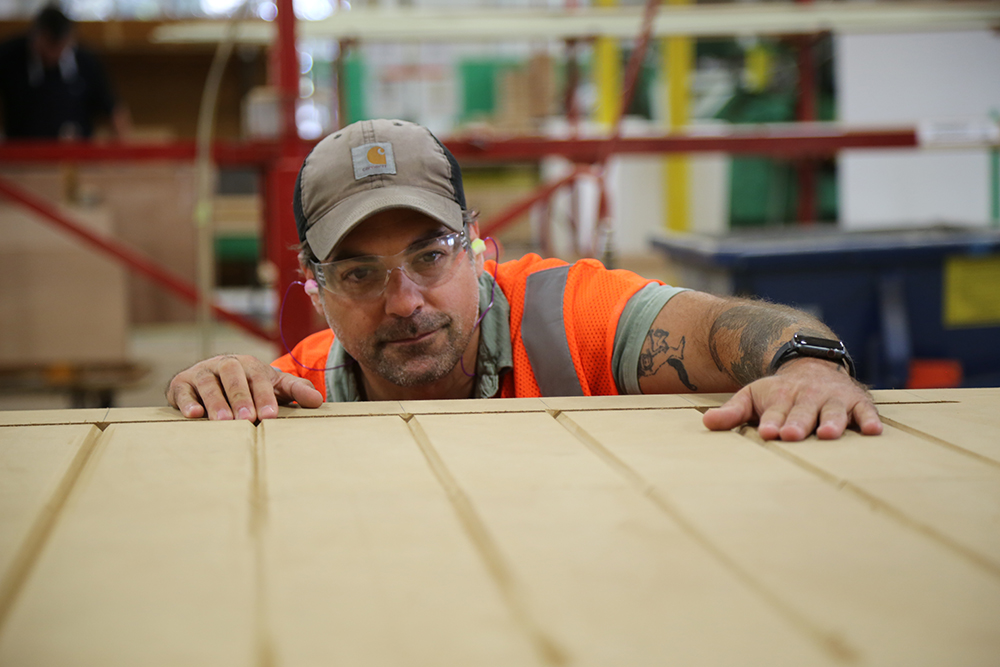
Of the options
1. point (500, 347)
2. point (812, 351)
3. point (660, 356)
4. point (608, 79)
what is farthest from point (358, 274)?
point (608, 79)

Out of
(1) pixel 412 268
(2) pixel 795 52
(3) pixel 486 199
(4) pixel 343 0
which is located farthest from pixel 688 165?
(1) pixel 412 268

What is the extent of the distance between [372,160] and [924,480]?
113 cm

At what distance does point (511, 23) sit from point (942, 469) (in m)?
2.96

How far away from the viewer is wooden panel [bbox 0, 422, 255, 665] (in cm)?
54

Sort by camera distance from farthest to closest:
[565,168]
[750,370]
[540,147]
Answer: [565,168] < [540,147] < [750,370]

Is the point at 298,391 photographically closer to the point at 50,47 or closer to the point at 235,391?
the point at 235,391

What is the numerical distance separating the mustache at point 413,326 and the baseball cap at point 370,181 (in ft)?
0.57

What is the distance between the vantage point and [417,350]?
1.64m

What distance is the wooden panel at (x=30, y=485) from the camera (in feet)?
2.20

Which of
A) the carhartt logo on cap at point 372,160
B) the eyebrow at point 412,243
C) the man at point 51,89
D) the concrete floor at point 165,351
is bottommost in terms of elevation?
the concrete floor at point 165,351

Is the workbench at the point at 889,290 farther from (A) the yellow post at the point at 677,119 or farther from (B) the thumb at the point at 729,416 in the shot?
(A) the yellow post at the point at 677,119

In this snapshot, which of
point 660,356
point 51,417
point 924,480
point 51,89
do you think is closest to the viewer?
point 924,480

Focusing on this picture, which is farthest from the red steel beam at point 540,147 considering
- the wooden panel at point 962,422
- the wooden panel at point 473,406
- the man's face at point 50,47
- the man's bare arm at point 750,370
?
the man's face at point 50,47

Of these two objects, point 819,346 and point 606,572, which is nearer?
point 606,572
